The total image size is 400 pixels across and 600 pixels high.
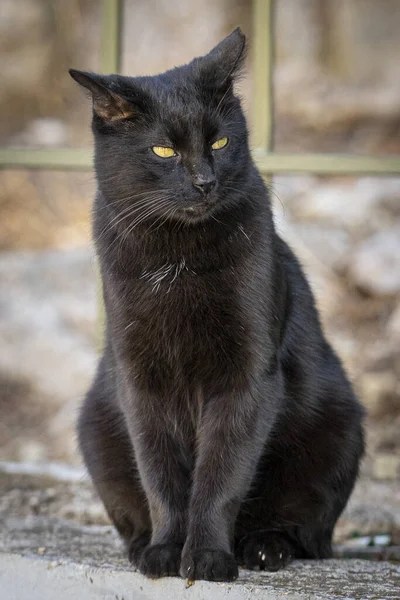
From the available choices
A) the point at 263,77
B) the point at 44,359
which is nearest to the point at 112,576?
the point at 263,77

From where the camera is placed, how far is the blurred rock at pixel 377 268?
21.8 ft

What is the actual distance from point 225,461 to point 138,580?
37cm

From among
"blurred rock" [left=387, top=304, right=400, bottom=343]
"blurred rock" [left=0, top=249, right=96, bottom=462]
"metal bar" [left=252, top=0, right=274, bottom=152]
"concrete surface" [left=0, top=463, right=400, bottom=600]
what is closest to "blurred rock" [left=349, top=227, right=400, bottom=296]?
"blurred rock" [left=387, top=304, right=400, bottom=343]

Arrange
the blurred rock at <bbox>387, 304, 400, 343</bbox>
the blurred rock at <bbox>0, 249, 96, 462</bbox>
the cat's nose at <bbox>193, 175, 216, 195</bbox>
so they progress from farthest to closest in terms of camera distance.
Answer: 1. the blurred rock at <bbox>387, 304, 400, 343</bbox>
2. the blurred rock at <bbox>0, 249, 96, 462</bbox>
3. the cat's nose at <bbox>193, 175, 216, 195</bbox>

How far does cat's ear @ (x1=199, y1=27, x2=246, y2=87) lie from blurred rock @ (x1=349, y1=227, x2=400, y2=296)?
177 inches

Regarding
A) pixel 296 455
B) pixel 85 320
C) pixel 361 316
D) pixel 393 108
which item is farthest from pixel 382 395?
pixel 393 108

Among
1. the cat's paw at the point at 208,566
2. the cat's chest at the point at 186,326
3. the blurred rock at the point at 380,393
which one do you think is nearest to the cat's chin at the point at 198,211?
the cat's chest at the point at 186,326

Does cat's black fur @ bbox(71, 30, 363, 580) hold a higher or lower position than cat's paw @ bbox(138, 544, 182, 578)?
higher

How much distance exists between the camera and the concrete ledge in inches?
77.0

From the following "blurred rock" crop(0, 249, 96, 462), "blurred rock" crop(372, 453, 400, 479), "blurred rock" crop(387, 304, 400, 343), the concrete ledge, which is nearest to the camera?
the concrete ledge

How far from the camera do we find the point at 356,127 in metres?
8.70

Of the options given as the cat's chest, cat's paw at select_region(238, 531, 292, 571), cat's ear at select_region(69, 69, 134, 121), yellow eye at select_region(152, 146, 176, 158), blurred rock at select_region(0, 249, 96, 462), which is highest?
cat's ear at select_region(69, 69, 134, 121)

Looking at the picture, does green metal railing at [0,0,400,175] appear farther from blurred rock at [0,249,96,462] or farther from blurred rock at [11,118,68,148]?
blurred rock at [11,118,68,148]

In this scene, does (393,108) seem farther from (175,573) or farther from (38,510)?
(175,573)
